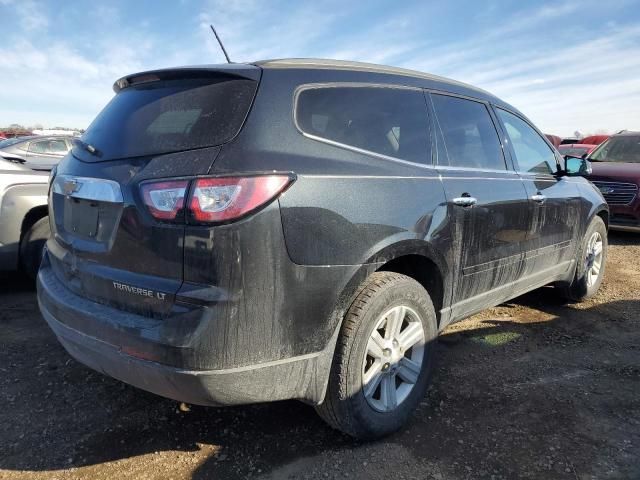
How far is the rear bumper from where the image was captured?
195 cm

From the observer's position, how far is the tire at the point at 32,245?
4.56 meters

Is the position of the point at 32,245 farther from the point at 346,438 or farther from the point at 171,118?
the point at 346,438

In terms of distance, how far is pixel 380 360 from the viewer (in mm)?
2512

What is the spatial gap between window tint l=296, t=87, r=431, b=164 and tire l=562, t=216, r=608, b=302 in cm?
258

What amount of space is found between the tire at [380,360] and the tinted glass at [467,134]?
89 centimetres

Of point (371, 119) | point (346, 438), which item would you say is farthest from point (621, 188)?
point (346, 438)

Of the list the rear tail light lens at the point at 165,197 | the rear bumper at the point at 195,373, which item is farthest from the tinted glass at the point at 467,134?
the rear tail light lens at the point at 165,197

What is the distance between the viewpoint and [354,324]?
2291mm

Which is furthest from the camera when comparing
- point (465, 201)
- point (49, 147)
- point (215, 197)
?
point (49, 147)

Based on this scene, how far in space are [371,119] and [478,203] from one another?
36.7 inches

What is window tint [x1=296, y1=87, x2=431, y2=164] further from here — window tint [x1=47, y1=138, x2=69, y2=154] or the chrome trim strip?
window tint [x1=47, y1=138, x2=69, y2=154]

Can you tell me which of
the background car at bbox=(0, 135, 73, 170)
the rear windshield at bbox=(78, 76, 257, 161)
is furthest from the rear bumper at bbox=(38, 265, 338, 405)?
the background car at bbox=(0, 135, 73, 170)

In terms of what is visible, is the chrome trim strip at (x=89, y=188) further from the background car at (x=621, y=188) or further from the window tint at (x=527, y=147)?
the background car at (x=621, y=188)

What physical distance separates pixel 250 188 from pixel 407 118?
4.08 feet
